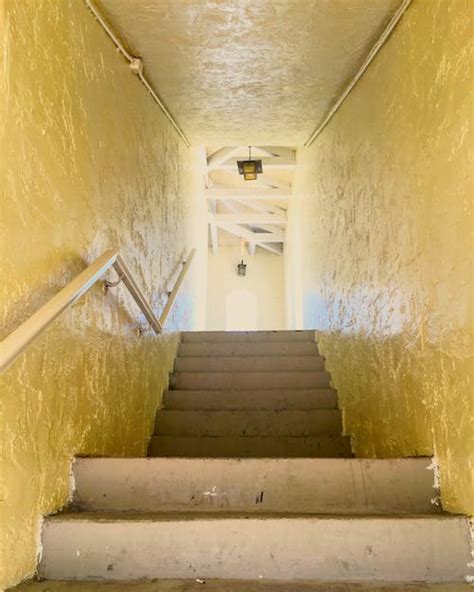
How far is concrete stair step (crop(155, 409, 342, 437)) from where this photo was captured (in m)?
2.97

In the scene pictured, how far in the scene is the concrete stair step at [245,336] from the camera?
13.4 feet

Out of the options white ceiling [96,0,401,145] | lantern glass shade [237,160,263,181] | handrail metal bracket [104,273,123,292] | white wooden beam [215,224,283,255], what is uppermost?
white wooden beam [215,224,283,255]

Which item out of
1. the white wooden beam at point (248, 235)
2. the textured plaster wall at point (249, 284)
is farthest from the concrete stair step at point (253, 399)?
the textured plaster wall at point (249, 284)

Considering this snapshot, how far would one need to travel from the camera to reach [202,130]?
351cm

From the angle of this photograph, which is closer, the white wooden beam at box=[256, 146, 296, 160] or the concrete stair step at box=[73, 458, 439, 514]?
the concrete stair step at box=[73, 458, 439, 514]

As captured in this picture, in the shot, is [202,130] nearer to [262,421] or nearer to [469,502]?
[262,421]

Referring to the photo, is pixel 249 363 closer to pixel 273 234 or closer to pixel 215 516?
pixel 215 516

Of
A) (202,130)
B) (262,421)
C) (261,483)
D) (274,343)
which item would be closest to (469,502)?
(261,483)

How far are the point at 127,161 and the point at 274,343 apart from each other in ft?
6.97

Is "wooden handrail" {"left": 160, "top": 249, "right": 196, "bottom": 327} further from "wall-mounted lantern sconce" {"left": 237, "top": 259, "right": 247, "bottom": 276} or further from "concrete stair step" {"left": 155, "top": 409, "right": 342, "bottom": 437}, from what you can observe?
"wall-mounted lantern sconce" {"left": 237, "top": 259, "right": 247, "bottom": 276}

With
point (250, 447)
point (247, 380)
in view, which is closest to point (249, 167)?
point (247, 380)

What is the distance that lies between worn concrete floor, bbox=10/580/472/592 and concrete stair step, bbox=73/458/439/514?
1.02ft

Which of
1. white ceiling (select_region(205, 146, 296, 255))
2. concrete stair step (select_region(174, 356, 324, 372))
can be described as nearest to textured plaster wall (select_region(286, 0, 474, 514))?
concrete stair step (select_region(174, 356, 324, 372))

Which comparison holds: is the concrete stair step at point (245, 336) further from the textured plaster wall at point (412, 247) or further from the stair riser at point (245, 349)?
the textured plaster wall at point (412, 247)
